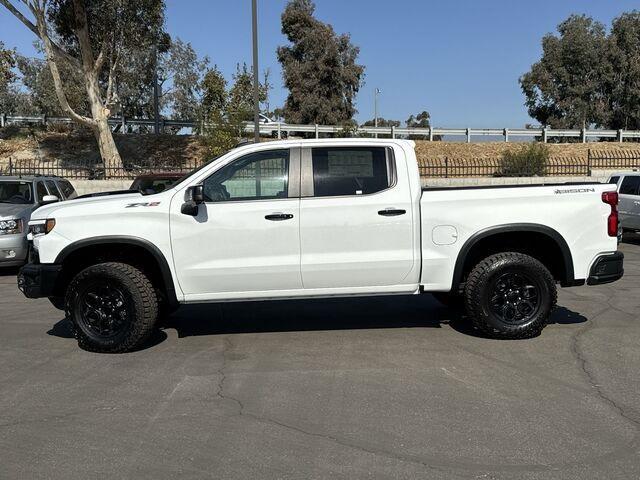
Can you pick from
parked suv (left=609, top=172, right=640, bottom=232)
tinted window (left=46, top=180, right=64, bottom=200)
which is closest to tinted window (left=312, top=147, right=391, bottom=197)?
tinted window (left=46, top=180, right=64, bottom=200)

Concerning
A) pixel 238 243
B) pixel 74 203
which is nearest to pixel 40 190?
Answer: pixel 74 203

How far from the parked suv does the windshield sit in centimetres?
1285

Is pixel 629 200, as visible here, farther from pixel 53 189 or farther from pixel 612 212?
pixel 53 189

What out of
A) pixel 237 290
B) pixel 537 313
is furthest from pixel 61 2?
pixel 537 313

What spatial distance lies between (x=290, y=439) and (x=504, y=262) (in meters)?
3.17

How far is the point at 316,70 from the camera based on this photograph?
4000 centimetres

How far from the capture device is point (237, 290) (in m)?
6.06

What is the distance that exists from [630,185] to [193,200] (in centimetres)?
1268

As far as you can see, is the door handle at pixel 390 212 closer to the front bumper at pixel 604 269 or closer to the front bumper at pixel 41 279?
the front bumper at pixel 604 269

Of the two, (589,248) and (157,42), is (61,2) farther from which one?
(589,248)

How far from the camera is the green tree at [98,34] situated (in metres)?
21.7

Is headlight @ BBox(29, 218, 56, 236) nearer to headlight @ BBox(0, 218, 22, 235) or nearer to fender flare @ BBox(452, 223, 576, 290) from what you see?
fender flare @ BBox(452, 223, 576, 290)

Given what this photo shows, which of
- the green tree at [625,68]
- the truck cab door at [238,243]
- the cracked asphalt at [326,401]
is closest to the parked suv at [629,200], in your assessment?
the cracked asphalt at [326,401]

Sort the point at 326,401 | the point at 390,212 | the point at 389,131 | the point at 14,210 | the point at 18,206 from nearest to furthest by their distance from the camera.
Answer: the point at 326,401 < the point at 390,212 < the point at 14,210 < the point at 18,206 < the point at 389,131
